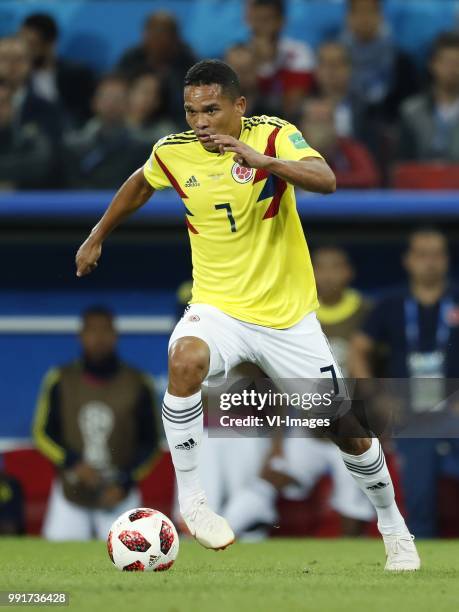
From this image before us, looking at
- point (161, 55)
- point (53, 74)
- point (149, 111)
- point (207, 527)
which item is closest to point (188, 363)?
point (207, 527)

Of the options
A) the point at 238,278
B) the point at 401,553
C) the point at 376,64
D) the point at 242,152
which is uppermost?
the point at 242,152

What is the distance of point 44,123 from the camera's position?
11.0m

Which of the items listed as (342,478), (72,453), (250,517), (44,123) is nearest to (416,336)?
(342,478)

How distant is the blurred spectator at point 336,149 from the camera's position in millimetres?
10461

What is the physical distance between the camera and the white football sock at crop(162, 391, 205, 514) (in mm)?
6004

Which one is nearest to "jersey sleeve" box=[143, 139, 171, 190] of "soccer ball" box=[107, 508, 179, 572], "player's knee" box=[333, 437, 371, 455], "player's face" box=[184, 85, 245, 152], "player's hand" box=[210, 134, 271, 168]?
"player's face" box=[184, 85, 245, 152]

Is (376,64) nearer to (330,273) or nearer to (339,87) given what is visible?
(339,87)

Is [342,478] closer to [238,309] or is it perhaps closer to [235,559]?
[235,559]

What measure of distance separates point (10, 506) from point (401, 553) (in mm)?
5169

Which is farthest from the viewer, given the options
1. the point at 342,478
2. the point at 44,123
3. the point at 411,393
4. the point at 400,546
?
the point at 44,123

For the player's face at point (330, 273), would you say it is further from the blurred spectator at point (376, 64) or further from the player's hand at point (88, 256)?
the player's hand at point (88, 256)

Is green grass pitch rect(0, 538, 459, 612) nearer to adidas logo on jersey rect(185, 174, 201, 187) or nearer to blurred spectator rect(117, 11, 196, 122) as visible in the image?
adidas logo on jersey rect(185, 174, 201, 187)

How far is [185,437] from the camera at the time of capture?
19.9 ft

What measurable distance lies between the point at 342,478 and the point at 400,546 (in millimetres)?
3774
